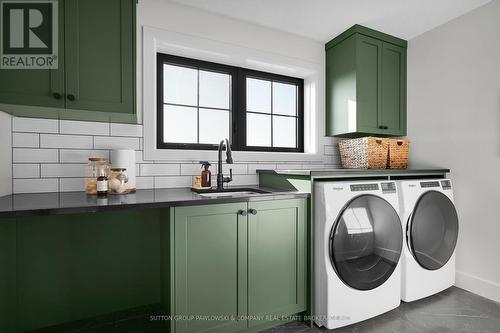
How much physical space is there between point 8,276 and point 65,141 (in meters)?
0.90

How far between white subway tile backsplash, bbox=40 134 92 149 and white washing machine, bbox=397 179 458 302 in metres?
2.41

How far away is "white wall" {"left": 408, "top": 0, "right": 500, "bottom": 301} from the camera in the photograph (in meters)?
2.10

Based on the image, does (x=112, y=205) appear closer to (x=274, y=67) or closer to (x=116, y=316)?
(x=116, y=316)

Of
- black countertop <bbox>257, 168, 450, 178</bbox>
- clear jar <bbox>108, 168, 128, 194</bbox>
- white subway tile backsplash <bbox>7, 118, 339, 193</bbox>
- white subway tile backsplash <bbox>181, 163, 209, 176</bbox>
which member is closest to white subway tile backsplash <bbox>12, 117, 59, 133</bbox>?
white subway tile backsplash <bbox>7, 118, 339, 193</bbox>

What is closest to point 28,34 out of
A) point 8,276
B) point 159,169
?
point 159,169

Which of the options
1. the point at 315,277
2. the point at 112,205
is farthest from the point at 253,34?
the point at 315,277

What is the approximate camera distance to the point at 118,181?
167 centimetres

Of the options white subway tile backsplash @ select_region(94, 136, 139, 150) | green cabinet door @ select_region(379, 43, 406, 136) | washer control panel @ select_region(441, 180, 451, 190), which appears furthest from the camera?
green cabinet door @ select_region(379, 43, 406, 136)

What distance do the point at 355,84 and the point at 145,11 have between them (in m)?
1.96

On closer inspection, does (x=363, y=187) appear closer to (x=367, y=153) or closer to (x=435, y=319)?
(x=367, y=153)

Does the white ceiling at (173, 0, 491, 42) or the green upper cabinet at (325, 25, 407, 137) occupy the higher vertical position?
the white ceiling at (173, 0, 491, 42)

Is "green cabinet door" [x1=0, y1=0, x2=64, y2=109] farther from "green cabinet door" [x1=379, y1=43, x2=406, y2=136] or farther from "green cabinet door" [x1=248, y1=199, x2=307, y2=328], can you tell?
"green cabinet door" [x1=379, y1=43, x2=406, y2=136]

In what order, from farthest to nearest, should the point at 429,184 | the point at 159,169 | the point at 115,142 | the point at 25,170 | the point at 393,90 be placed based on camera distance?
the point at 393,90 < the point at 429,184 < the point at 159,169 < the point at 115,142 < the point at 25,170

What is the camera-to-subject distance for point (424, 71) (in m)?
2.59
